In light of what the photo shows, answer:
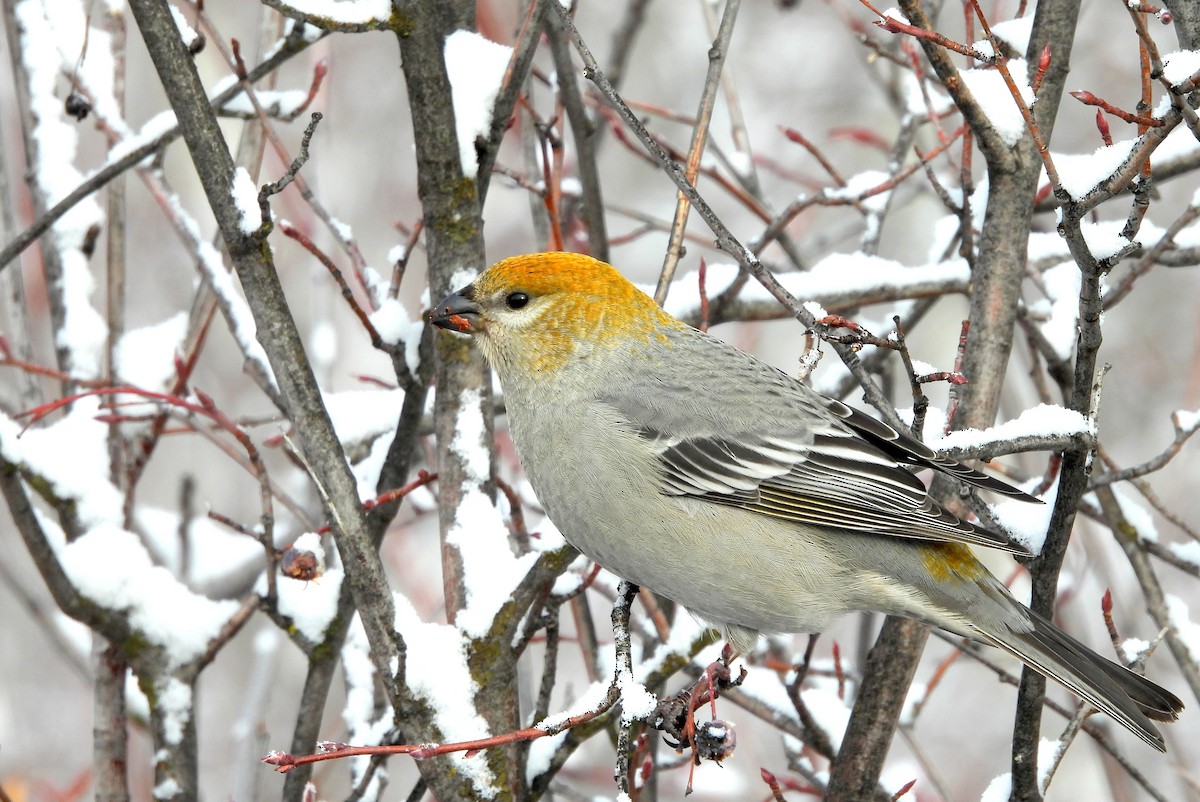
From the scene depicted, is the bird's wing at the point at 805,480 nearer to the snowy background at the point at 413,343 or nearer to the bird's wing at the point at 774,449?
the bird's wing at the point at 774,449

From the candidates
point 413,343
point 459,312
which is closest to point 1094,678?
point 459,312

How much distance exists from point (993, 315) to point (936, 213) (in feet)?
25.5

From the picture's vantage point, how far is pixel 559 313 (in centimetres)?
366

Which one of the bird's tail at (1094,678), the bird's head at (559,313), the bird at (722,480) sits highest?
the bird's head at (559,313)

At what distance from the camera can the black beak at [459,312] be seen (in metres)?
3.30

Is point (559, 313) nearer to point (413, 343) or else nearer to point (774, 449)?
point (413, 343)

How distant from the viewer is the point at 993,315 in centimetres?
343

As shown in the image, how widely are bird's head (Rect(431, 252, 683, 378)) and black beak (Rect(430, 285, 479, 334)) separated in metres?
0.09

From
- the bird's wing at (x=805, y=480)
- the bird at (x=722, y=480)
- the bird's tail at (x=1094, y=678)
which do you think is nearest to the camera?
the bird's tail at (x=1094, y=678)

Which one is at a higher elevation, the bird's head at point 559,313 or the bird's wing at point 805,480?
the bird's head at point 559,313

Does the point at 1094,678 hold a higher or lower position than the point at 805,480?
lower

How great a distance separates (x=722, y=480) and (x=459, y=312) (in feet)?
3.11

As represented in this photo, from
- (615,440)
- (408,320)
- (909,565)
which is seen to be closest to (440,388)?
(408,320)

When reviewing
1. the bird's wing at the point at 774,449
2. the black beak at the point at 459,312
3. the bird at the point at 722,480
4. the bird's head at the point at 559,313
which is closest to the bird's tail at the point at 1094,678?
the bird at the point at 722,480
